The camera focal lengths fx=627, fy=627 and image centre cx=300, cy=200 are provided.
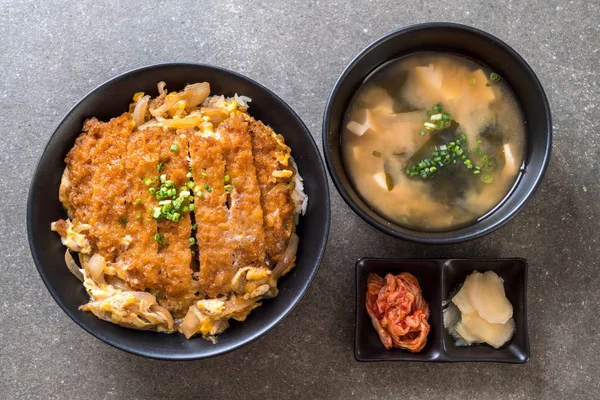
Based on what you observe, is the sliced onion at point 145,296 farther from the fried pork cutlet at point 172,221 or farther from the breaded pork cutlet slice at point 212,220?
the breaded pork cutlet slice at point 212,220

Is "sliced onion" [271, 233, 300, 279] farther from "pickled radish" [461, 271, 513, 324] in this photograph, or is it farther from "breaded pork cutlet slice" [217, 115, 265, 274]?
"pickled radish" [461, 271, 513, 324]

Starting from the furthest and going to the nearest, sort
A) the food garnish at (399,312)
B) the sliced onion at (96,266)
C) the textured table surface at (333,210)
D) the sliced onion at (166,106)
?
1. the textured table surface at (333,210)
2. the food garnish at (399,312)
3. the sliced onion at (166,106)
4. the sliced onion at (96,266)

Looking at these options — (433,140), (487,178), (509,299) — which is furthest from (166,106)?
(509,299)

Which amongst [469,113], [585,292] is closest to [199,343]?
[469,113]

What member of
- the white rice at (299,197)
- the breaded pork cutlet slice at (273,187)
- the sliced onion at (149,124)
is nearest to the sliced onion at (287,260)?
the breaded pork cutlet slice at (273,187)

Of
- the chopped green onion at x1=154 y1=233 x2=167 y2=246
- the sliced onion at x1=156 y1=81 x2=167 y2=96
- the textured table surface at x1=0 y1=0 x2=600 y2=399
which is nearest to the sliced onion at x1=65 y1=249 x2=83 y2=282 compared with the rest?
the chopped green onion at x1=154 y1=233 x2=167 y2=246

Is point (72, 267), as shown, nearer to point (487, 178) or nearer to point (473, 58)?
point (487, 178)

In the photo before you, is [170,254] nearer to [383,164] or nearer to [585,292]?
[383,164]

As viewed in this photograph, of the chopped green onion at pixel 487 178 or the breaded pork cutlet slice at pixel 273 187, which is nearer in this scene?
the breaded pork cutlet slice at pixel 273 187
